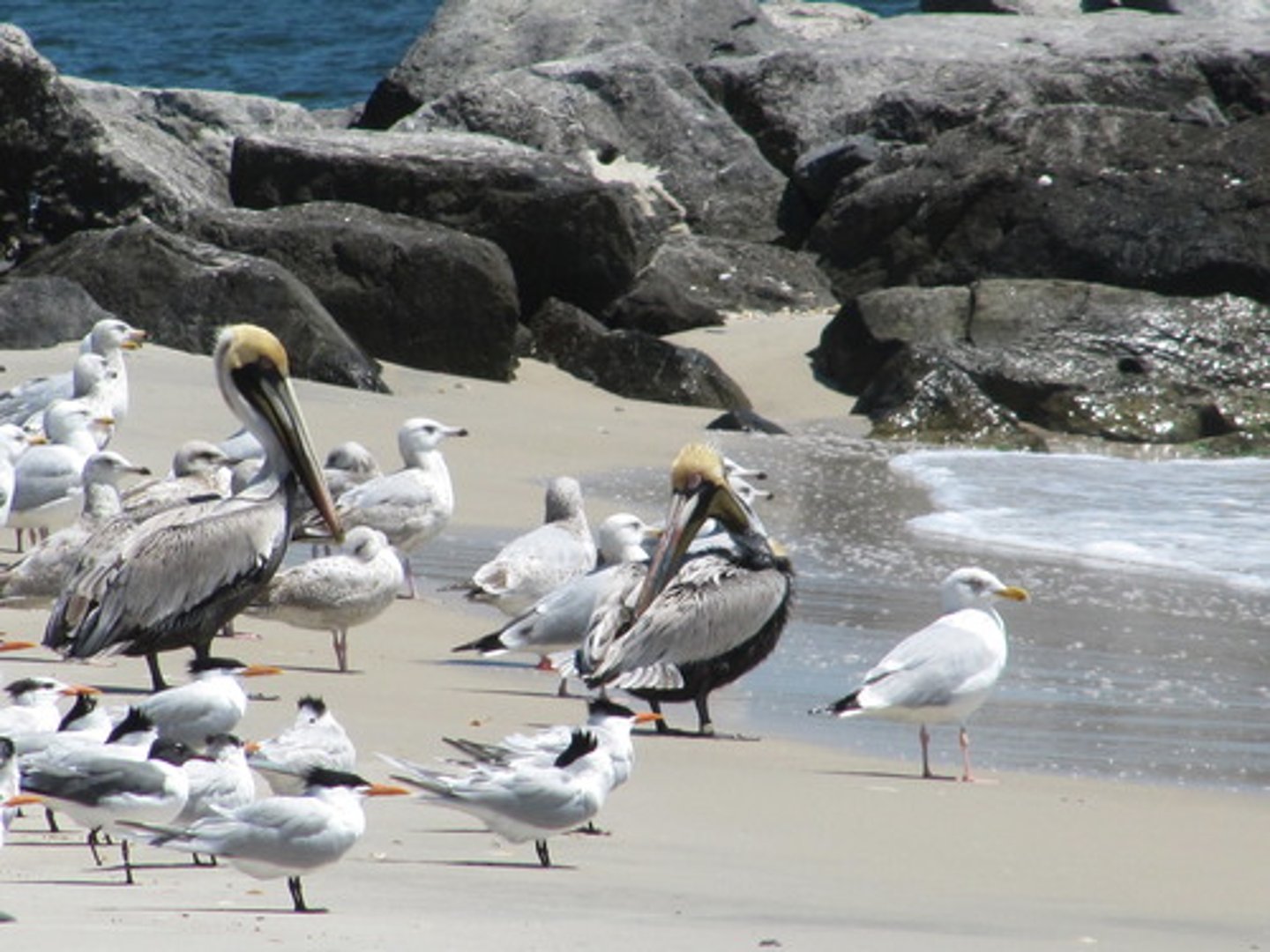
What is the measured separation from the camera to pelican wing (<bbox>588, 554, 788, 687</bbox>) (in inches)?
346

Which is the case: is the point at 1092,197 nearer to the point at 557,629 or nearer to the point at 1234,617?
the point at 1234,617

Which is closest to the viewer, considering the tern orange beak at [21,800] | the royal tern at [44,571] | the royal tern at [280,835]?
the royal tern at [280,835]

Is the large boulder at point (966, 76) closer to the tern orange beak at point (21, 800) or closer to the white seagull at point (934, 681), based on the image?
the white seagull at point (934, 681)

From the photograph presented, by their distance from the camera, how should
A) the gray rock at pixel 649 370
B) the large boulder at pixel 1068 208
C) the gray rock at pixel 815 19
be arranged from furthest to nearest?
1. the gray rock at pixel 815 19
2. the large boulder at pixel 1068 208
3. the gray rock at pixel 649 370

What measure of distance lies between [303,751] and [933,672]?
2.41 meters

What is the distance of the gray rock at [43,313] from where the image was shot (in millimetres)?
17000

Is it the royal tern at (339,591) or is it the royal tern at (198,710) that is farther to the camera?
the royal tern at (339,591)

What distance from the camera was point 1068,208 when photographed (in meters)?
22.7

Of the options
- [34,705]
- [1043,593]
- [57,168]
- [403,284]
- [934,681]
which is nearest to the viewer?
[34,705]

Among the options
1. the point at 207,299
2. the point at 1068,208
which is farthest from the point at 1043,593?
the point at 1068,208

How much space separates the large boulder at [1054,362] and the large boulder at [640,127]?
449 cm

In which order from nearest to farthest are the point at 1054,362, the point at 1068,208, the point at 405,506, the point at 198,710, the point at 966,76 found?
the point at 198,710, the point at 405,506, the point at 1054,362, the point at 1068,208, the point at 966,76

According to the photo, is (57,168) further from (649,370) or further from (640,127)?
(640,127)

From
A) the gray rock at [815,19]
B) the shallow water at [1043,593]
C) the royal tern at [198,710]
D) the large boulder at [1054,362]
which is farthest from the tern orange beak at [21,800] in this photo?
the gray rock at [815,19]
